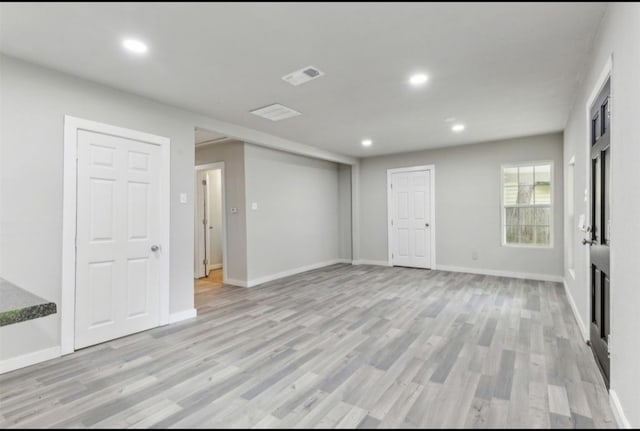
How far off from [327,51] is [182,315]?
310 cm

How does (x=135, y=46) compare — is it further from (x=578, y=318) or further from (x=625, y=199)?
(x=578, y=318)

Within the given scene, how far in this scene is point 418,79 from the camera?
3.00 metres

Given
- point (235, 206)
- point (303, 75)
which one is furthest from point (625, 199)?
point (235, 206)

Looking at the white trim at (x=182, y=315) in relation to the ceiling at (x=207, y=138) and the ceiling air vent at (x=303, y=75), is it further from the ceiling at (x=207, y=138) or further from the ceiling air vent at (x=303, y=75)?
the ceiling air vent at (x=303, y=75)

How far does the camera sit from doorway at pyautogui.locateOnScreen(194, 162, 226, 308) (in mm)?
5590

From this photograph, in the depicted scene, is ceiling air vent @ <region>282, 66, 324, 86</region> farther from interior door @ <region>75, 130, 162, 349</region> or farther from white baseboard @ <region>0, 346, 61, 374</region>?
white baseboard @ <region>0, 346, 61, 374</region>

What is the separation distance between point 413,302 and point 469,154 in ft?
10.9

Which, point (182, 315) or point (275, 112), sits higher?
point (275, 112)

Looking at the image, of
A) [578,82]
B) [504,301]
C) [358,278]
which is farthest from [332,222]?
[578,82]

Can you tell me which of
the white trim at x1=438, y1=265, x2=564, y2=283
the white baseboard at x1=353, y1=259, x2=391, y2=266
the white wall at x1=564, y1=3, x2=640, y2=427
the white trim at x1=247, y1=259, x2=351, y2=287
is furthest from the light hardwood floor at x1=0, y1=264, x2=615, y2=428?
the white baseboard at x1=353, y1=259, x2=391, y2=266

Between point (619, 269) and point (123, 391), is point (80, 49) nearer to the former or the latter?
point (123, 391)

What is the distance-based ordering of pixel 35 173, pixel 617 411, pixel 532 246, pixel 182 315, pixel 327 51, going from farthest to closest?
pixel 532 246 → pixel 182 315 → pixel 35 173 → pixel 327 51 → pixel 617 411

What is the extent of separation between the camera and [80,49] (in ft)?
7.91

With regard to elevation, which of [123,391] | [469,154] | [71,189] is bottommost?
[123,391]
